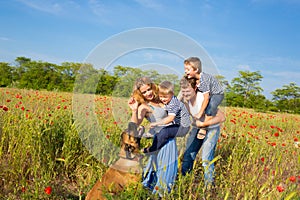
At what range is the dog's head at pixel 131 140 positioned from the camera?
8.79 feet

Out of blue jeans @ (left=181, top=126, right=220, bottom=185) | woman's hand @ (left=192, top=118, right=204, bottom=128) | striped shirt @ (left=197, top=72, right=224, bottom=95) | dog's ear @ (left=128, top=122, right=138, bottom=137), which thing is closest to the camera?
dog's ear @ (left=128, top=122, right=138, bottom=137)

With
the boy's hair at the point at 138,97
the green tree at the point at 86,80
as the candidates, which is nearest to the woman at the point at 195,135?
the boy's hair at the point at 138,97

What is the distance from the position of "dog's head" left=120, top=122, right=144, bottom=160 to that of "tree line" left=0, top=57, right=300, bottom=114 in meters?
0.40

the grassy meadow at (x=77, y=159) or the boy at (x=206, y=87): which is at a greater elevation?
the boy at (x=206, y=87)

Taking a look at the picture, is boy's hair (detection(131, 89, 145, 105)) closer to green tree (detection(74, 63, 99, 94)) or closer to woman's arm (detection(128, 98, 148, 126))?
woman's arm (detection(128, 98, 148, 126))

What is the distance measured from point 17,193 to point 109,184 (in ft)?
3.71

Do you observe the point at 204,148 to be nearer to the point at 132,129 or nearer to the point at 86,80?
the point at 132,129

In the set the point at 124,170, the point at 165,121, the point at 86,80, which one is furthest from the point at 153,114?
the point at 86,80

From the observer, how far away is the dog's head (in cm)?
268

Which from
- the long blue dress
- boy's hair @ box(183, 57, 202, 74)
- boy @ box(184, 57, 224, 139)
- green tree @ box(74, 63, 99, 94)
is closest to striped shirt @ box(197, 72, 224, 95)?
boy @ box(184, 57, 224, 139)

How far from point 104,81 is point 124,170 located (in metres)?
0.98

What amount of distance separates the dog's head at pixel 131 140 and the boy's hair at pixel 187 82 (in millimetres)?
683

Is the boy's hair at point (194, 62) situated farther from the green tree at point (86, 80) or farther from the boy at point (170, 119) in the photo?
the green tree at point (86, 80)

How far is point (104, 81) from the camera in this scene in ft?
10.1
